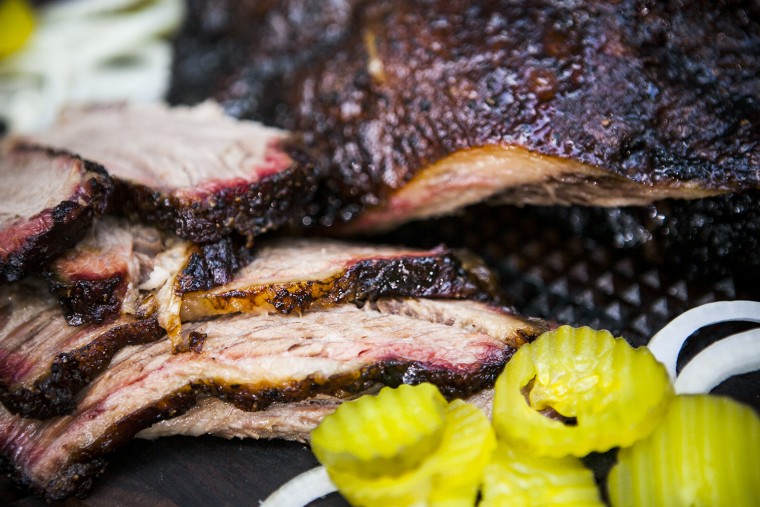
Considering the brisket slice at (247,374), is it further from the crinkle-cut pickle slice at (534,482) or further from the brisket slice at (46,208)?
the brisket slice at (46,208)

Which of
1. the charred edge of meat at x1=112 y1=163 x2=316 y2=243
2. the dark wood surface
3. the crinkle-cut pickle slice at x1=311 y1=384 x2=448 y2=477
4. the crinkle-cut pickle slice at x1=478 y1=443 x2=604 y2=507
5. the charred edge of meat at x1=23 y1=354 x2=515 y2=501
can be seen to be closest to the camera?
the crinkle-cut pickle slice at x1=311 y1=384 x2=448 y2=477

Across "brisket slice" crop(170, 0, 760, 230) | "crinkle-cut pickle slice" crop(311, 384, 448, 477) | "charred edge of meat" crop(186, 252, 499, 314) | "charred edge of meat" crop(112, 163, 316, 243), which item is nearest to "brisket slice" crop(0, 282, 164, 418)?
"charred edge of meat" crop(186, 252, 499, 314)

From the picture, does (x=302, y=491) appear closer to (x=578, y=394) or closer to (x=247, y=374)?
(x=247, y=374)

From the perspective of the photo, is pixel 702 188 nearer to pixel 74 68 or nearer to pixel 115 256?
pixel 115 256

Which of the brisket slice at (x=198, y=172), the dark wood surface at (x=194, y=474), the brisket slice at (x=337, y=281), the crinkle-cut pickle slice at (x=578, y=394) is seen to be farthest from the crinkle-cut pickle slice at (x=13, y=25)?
the crinkle-cut pickle slice at (x=578, y=394)

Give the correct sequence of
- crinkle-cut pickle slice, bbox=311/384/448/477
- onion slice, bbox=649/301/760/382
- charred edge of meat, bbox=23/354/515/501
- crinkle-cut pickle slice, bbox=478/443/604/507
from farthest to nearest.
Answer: onion slice, bbox=649/301/760/382, charred edge of meat, bbox=23/354/515/501, crinkle-cut pickle slice, bbox=478/443/604/507, crinkle-cut pickle slice, bbox=311/384/448/477

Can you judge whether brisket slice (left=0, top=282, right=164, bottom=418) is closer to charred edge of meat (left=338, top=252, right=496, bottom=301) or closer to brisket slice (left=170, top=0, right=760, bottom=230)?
charred edge of meat (left=338, top=252, right=496, bottom=301)

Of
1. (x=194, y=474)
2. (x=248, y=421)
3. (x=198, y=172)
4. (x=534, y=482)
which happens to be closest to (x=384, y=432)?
(x=534, y=482)
